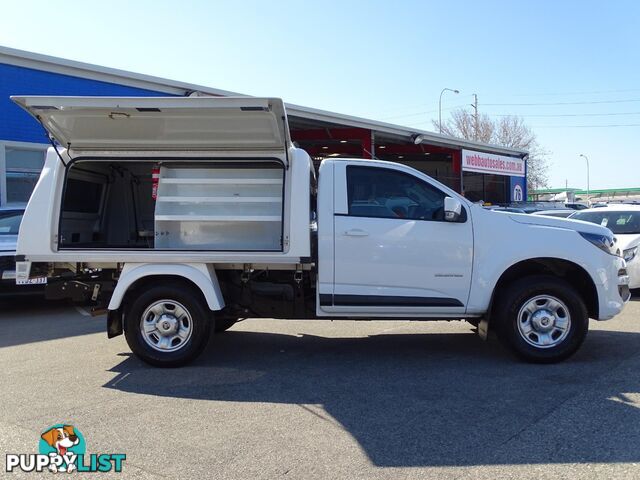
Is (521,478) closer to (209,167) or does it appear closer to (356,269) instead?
(356,269)

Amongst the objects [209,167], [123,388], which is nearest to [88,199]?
[209,167]

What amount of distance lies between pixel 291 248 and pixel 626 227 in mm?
7345

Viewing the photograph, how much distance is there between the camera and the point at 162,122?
5672 millimetres

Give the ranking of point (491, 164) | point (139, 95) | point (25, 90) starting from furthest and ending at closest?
point (491, 164)
point (139, 95)
point (25, 90)

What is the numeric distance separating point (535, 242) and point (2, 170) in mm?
12765

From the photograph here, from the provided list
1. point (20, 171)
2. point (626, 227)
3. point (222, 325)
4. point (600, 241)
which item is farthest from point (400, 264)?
point (20, 171)

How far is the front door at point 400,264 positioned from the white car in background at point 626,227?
4262 mm

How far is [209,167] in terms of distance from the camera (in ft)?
20.2

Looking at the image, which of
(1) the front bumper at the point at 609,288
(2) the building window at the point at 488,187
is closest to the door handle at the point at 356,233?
(1) the front bumper at the point at 609,288

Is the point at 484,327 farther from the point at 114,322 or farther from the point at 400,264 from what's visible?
the point at 114,322

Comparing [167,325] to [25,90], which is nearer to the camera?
[167,325]

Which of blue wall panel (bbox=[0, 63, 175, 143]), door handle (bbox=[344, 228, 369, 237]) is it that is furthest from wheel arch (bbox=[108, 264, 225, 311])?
blue wall panel (bbox=[0, 63, 175, 143])

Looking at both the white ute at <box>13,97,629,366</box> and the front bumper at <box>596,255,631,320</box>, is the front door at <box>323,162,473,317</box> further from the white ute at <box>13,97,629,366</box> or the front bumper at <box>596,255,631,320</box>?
the front bumper at <box>596,255,631,320</box>

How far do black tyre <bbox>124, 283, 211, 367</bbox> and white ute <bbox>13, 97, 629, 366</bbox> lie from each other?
1 cm
